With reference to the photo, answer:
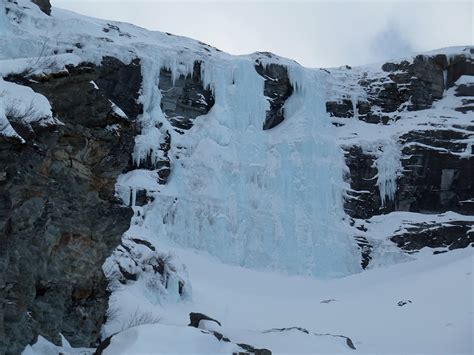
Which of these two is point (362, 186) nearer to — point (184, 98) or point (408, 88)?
point (408, 88)

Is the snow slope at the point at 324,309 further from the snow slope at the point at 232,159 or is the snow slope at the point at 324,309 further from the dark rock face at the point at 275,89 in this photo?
the dark rock face at the point at 275,89

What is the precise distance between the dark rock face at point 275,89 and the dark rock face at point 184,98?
3648 millimetres

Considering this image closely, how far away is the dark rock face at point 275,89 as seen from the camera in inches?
1591

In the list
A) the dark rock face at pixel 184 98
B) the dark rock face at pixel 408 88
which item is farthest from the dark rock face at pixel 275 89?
the dark rock face at pixel 184 98

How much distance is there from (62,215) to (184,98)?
27034 millimetres

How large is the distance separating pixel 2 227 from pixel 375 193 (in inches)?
1243

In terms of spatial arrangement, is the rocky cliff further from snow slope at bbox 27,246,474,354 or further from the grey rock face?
snow slope at bbox 27,246,474,354

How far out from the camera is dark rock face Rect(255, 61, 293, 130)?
40.4m

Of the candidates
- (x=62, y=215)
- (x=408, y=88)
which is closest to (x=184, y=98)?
(x=408, y=88)

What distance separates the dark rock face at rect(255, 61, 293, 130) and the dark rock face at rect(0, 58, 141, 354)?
27.4m

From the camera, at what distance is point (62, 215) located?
38.2 feet

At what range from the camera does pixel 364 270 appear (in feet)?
116

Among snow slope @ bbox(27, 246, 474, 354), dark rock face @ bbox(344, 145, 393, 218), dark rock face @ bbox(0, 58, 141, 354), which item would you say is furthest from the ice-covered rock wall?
dark rock face @ bbox(0, 58, 141, 354)

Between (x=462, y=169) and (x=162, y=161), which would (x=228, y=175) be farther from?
(x=462, y=169)
